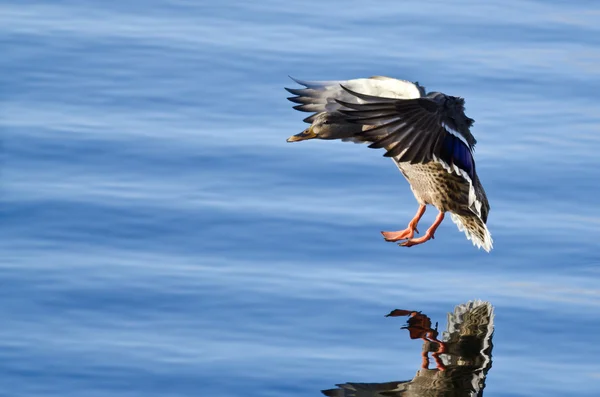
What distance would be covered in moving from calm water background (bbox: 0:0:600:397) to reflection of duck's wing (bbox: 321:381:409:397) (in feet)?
0.24

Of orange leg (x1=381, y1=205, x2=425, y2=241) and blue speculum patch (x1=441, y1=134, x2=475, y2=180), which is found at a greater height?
blue speculum patch (x1=441, y1=134, x2=475, y2=180)

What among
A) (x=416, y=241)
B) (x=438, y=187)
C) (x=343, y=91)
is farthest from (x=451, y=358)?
(x=343, y=91)

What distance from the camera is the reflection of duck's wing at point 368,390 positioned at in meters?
6.89

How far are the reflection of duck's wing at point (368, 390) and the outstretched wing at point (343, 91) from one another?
72.3 inches

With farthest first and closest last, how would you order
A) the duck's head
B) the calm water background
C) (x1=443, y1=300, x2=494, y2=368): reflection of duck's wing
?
the duck's head < (x1=443, y1=300, x2=494, y2=368): reflection of duck's wing < the calm water background

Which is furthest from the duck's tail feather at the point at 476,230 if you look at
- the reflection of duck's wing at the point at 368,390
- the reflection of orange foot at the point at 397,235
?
the reflection of duck's wing at the point at 368,390

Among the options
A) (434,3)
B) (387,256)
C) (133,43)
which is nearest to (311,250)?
(387,256)

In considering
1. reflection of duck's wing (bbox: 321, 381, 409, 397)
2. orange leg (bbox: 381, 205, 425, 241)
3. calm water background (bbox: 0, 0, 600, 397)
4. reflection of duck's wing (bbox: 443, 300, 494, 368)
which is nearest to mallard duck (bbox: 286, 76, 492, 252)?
orange leg (bbox: 381, 205, 425, 241)

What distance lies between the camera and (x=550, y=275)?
8289mm

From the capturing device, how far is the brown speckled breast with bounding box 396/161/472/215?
28.9 feet

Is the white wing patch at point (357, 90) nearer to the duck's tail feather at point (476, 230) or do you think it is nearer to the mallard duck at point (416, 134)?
the mallard duck at point (416, 134)

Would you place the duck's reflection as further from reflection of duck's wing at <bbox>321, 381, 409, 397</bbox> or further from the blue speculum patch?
the blue speculum patch

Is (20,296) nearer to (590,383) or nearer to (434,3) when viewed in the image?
(590,383)

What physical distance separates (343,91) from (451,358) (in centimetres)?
219
